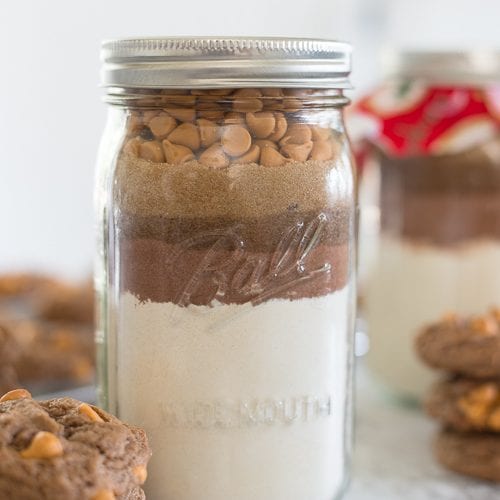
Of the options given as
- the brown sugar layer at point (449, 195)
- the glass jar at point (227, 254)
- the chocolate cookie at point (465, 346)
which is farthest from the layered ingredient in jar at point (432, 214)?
the glass jar at point (227, 254)

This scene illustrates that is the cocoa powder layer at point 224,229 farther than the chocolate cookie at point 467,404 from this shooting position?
No

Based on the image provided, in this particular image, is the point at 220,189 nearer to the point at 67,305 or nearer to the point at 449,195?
the point at 449,195

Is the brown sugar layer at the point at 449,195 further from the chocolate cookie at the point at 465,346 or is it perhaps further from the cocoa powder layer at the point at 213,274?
the cocoa powder layer at the point at 213,274

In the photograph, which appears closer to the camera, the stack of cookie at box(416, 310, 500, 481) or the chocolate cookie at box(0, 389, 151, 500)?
the chocolate cookie at box(0, 389, 151, 500)

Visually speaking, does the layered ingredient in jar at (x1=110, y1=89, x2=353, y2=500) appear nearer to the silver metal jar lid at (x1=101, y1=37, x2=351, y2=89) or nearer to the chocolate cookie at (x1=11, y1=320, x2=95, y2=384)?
the silver metal jar lid at (x1=101, y1=37, x2=351, y2=89)

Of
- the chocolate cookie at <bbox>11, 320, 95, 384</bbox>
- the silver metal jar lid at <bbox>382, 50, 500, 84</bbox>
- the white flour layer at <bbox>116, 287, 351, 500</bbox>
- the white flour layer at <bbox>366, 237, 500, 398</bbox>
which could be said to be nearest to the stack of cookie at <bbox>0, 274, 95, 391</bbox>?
the chocolate cookie at <bbox>11, 320, 95, 384</bbox>

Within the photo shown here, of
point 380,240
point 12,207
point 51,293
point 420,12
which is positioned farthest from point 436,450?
point 420,12

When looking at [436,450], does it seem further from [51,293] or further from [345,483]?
[51,293]

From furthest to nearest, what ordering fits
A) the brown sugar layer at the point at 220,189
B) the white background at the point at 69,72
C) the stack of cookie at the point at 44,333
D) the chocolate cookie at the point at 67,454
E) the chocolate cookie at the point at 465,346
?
the white background at the point at 69,72 < the stack of cookie at the point at 44,333 < the chocolate cookie at the point at 465,346 < the brown sugar layer at the point at 220,189 < the chocolate cookie at the point at 67,454

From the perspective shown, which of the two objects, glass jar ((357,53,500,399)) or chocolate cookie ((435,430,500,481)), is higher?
glass jar ((357,53,500,399))
